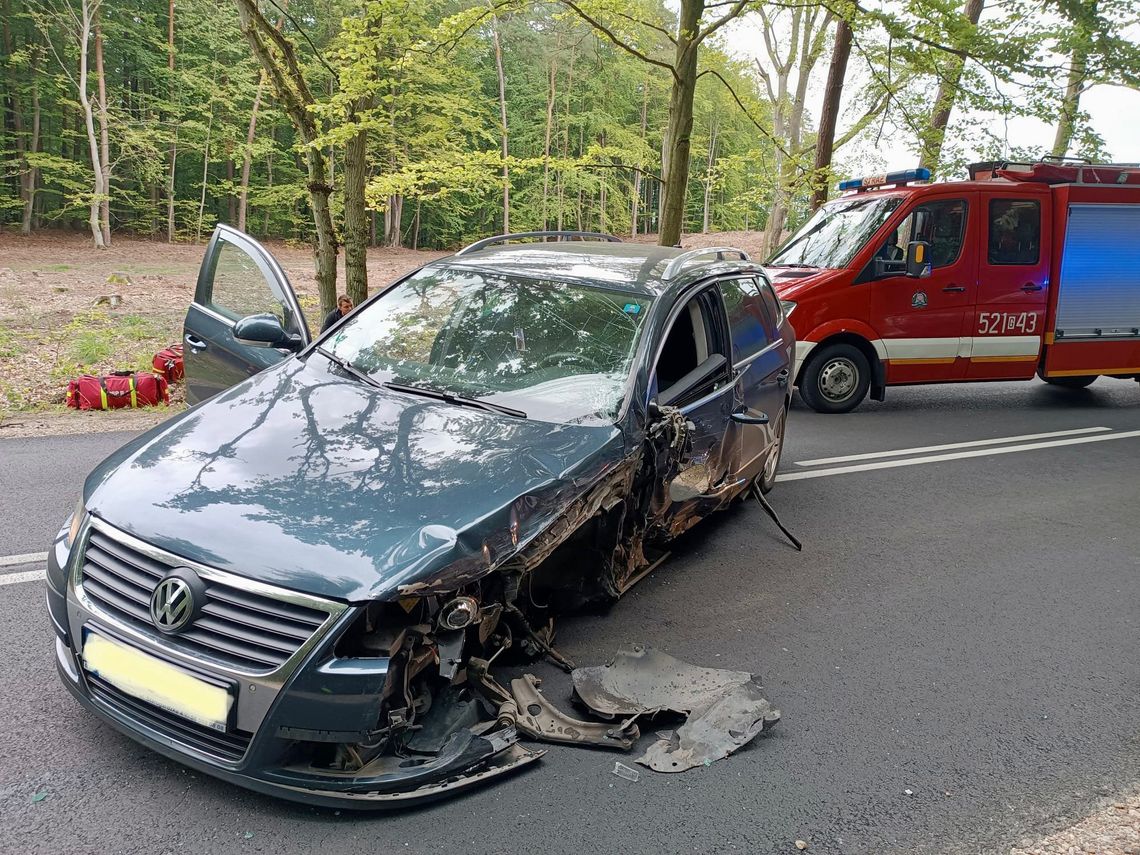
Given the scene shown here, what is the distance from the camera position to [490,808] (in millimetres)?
2619

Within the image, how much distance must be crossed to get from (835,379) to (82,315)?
13.1 metres

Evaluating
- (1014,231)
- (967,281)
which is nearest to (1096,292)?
(1014,231)

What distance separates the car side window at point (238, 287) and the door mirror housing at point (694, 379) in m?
2.53

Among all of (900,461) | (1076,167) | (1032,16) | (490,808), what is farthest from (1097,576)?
(1032,16)

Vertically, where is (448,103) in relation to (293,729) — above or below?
above

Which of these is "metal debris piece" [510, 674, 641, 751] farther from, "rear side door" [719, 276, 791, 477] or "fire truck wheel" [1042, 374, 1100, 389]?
"fire truck wheel" [1042, 374, 1100, 389]

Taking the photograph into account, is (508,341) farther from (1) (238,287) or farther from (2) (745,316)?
(1) (238,287)

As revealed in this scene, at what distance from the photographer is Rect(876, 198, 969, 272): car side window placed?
29.6ft

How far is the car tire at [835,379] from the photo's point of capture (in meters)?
9.07

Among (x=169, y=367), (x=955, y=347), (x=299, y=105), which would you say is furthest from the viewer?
(x=299, y=105)

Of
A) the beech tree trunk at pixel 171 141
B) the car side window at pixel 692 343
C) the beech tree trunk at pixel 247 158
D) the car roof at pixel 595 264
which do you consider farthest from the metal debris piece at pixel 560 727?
the beech tree trunk at pixel 171 141

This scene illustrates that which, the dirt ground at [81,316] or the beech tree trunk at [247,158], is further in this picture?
the beech tree trunk at [247,158]

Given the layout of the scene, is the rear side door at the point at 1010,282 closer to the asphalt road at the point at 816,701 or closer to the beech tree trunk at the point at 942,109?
the asphalt road at the point at 816,701

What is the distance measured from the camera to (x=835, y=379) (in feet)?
30.0
